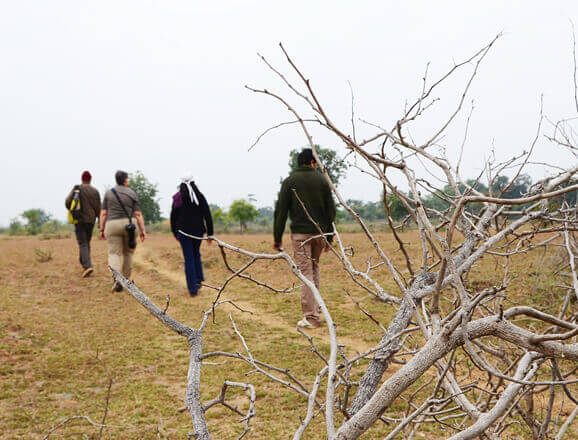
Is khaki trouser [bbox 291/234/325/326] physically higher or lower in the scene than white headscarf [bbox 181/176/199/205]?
lower

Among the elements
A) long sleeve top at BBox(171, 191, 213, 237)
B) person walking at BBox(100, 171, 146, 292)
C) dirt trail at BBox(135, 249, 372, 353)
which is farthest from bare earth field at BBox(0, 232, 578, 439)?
long sleeve top at BBox(171, 191, 213, 237)

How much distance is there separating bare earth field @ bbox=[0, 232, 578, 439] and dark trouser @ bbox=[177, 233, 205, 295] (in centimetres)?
35

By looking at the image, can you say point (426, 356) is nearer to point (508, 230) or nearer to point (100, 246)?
point (508, 230)

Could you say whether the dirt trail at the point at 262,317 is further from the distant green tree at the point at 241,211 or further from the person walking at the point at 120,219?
the distant green tree at the point at 241,211

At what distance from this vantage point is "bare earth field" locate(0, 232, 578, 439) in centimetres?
333

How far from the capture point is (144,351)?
511 cm

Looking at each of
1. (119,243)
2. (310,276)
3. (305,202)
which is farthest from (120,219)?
(310,276)

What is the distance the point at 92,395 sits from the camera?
154 inches

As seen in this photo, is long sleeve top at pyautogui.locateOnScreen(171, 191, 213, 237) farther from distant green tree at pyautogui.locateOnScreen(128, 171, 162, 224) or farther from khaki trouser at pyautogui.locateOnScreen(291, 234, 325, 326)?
distant green tree at pyautogui.locateOnScreen(128, 171, 162, 224)

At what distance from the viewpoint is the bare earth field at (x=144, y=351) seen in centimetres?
333

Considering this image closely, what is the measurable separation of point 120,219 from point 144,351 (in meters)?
2.84

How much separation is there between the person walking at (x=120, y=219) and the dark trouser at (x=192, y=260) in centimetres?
75

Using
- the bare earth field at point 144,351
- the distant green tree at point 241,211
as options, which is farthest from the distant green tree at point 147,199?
the bare earth field at point 144,351

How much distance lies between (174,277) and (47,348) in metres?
5.35
